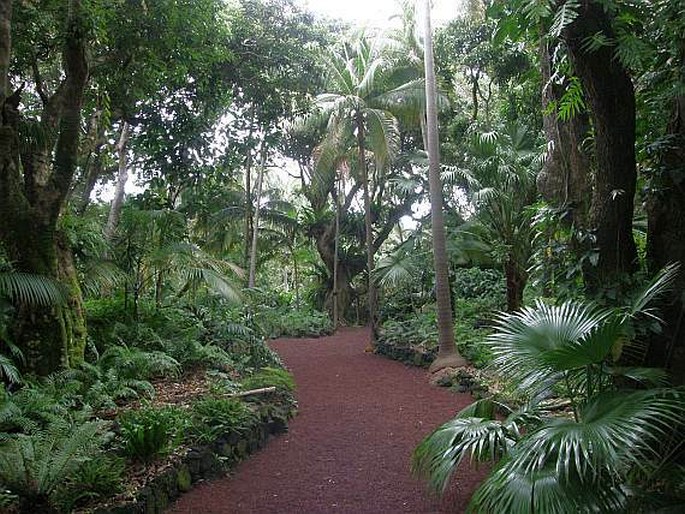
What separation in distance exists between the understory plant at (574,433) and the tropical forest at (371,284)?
0.02 meters

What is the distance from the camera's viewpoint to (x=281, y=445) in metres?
6.44

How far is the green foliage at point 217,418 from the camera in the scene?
546cm

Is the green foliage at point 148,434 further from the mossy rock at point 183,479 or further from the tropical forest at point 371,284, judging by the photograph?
the mossy rock at point 183,479

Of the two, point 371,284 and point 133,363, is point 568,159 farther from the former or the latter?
point 371,284

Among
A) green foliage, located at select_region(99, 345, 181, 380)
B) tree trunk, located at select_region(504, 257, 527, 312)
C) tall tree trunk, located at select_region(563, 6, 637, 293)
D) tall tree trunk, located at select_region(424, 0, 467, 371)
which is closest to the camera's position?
tall tree trunk, located at select_region(563, 6, 637, 293)

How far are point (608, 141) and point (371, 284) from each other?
9.70 metres

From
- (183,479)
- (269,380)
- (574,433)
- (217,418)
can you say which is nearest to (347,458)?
(217,418)

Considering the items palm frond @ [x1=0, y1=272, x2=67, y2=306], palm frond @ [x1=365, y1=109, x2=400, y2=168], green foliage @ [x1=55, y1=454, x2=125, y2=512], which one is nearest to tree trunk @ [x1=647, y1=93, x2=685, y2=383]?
green foliage @ [x1=55, y1=454, x2=125, y2=512]

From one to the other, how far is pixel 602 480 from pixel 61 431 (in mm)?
3763

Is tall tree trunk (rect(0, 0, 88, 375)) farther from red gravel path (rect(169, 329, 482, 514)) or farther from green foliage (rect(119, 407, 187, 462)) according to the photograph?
red gravel path (rect(169, 329, 482, 514))

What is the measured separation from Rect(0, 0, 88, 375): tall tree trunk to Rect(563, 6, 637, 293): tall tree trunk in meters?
5.06

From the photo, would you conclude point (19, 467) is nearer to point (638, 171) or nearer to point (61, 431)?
point (61, 431)

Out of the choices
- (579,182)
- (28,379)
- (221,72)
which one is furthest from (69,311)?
(579,182)

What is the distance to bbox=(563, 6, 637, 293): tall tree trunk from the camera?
3.68m
